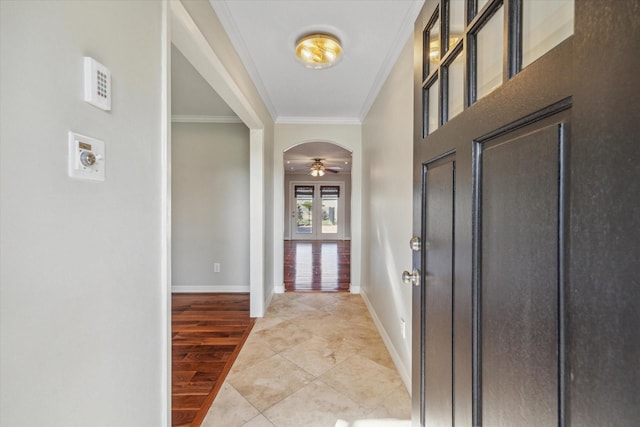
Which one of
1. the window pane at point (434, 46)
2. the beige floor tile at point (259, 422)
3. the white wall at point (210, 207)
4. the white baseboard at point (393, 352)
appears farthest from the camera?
the white wall at point (210, 207)

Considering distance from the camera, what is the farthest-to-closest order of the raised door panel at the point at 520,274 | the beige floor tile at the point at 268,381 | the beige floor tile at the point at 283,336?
the beige floor tile at the point at 283,336, the beige floor tile at the point at 268,381, the raised door panel at the point at 520,274

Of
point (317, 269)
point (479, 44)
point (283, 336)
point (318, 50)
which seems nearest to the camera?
point (479, 44)

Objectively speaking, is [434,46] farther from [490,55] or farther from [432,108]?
[490,55]

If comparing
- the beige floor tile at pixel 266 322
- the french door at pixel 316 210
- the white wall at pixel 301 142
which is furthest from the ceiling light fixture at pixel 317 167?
the beige floor tile at pixel 266 322

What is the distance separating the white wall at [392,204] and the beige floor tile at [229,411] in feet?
3.45

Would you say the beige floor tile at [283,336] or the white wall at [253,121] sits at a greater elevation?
the white wall at [253,121]

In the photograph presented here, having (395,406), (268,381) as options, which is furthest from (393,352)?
(268,381)

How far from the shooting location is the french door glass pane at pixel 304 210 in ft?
36.4

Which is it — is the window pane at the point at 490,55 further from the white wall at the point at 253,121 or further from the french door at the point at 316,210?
the french door at the point at 316,210

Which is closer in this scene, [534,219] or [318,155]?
[534,219]

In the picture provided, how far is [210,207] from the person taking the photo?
4145 mm

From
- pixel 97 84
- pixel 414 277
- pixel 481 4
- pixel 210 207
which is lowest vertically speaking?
pixel 414 277

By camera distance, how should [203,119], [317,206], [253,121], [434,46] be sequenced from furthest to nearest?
1. [317,206]
2. [203,119]
3. [253,121]
4. [434,46]

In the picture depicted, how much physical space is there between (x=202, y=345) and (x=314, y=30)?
8.82 ft
